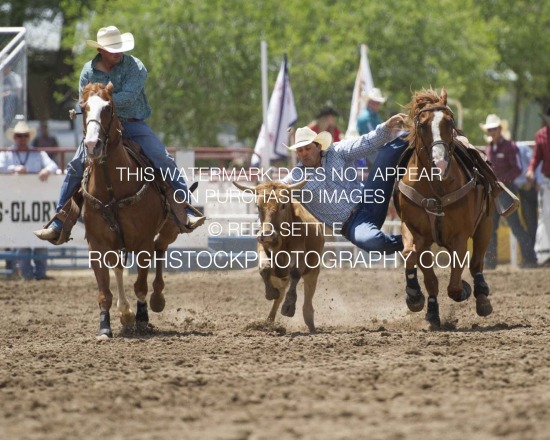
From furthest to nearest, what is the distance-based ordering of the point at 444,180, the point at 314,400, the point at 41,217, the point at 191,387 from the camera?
the point at 41,217 → the point at 444,180 → the point at 191,387 → the point at 314,400

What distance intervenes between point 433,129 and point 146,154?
2.34 meters

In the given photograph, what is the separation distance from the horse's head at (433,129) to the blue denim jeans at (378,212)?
2.24ft

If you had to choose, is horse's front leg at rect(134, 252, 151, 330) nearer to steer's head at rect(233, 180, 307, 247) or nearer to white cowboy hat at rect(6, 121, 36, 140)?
steer's head at rect(233, 180, 307, 247)

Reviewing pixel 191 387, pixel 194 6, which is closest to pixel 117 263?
pixel 191 387

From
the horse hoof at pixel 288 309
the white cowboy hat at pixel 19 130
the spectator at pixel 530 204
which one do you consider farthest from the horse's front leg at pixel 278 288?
the spectator at pixel 530 204

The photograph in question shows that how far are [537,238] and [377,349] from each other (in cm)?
878

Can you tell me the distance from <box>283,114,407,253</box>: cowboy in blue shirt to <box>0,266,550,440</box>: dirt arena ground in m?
0.88

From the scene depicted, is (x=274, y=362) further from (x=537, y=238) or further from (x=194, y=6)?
(x=194, y=6)

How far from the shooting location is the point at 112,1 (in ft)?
81.5

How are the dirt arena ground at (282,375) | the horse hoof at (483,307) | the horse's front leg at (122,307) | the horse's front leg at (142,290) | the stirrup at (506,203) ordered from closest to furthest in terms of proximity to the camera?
the dirt arena ground at (282,375), the horse hoof at (483,307), the horse's front leg at (142,290), the horse's front leg at (122,307), the stirrup at (506,203)

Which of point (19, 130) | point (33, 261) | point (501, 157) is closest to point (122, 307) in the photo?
point (19, 130)

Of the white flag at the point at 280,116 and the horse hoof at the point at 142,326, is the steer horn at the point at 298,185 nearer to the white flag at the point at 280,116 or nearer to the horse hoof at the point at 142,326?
the horse hoof at the point at 142,326

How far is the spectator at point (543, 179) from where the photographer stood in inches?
594

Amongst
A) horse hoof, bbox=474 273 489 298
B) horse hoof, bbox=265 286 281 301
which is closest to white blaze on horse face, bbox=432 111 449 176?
horse hoof, bbox=474 273 489 298
